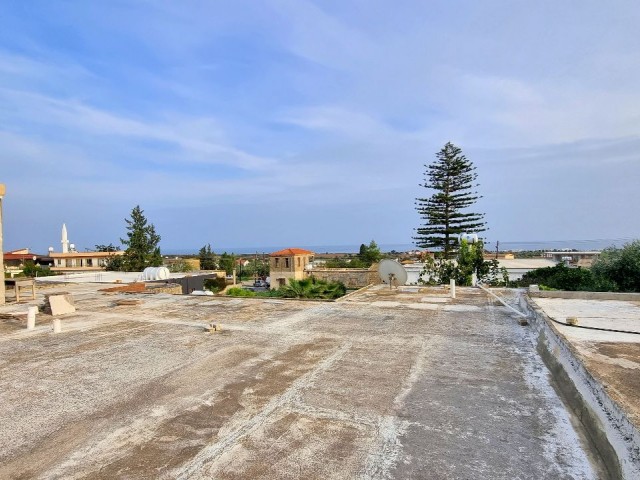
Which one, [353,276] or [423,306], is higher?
[423,306]

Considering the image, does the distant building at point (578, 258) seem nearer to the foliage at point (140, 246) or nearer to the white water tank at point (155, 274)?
the white water tank at point (155, 274)

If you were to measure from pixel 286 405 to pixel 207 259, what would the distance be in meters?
53.6

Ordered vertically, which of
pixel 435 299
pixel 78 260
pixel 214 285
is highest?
pixel 78 260

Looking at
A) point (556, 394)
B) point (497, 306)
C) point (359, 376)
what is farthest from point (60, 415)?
point (497, 306)

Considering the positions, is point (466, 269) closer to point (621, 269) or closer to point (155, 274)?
point (621, 269)

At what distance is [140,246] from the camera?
124ft

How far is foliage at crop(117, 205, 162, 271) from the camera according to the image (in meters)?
36.9

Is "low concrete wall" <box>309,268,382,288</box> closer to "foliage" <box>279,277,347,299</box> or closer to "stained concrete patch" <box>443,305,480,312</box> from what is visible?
"foliage" <box>279,277,347,299</box>

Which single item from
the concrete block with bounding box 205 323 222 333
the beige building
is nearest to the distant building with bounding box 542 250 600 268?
the concrete block with bounding box 205 323 222 333

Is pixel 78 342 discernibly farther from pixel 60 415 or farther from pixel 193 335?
pixel 60 415

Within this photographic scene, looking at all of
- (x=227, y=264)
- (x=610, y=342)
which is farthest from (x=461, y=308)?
(x=227, y=264)

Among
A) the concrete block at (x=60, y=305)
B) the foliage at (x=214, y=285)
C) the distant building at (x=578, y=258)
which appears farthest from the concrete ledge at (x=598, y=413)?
the distant building at (x=578, y=258)

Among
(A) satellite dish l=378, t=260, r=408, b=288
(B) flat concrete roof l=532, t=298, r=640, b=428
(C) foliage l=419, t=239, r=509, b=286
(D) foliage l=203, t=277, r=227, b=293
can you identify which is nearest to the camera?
(B) flat concrete roof l=532, t=298, r=640, b=428

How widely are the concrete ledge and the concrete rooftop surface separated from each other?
0.11 m
